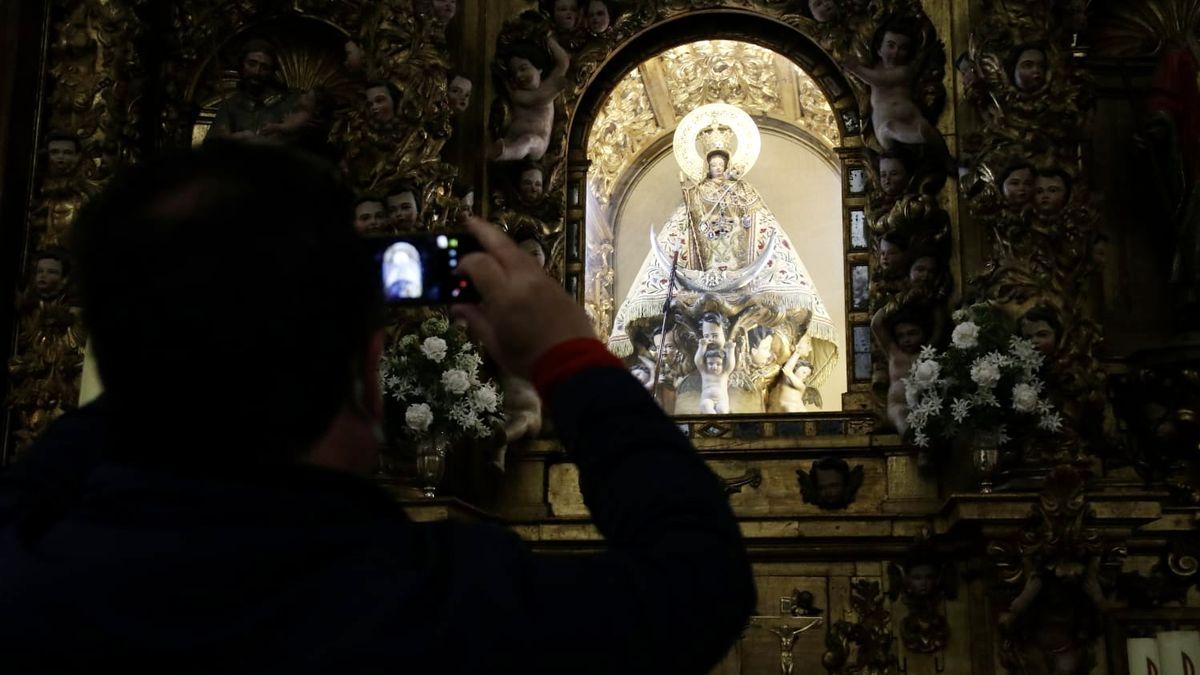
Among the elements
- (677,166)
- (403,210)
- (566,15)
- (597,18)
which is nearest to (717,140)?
(677,166)

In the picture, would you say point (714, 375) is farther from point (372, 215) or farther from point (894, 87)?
point (372, 215)

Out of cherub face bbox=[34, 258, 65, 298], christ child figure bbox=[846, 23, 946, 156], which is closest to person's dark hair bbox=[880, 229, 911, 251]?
christ child figure bbox=[846, 23, 946, 156]

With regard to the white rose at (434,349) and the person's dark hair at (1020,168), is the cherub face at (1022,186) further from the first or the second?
the white rose at (434,349)

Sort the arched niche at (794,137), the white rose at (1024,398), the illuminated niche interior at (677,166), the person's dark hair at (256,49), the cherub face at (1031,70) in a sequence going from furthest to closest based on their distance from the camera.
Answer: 1. the illuminated niche interior at (677,166)
2. the person's dark hair at (256,49)
3. the arched niche at (794,137)
4. the cherub face at (1031,70)
5. the white rose at (1024,398)

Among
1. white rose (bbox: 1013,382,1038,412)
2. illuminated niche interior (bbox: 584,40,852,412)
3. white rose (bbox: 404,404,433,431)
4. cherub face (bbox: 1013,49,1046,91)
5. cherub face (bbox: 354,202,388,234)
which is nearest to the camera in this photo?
white rose (bbox: 1013,382,1038,412)

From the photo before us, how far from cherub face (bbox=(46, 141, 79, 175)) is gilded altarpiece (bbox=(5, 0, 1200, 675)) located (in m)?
0.02

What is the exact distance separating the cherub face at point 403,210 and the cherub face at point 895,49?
2494 mm

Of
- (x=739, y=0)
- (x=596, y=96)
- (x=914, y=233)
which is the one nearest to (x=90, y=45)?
(x=596, y=96)

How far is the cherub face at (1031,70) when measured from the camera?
6535 mm

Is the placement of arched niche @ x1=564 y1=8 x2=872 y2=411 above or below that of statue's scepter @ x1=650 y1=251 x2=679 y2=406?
above

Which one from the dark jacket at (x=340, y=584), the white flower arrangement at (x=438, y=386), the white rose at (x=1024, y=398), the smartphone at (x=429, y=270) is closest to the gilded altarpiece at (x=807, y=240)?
the white rose at (x=1024, y=398)

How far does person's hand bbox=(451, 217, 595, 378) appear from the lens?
111 centimetres

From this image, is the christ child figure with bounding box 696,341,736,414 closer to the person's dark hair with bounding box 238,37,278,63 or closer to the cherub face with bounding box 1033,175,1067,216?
the cherub face with bounding box 1033,175,1067,216

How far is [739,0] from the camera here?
7.73 metres
